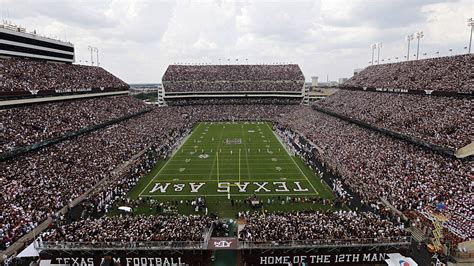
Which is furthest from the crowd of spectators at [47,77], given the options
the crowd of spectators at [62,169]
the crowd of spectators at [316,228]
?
the crowd of spectators at [316,228]

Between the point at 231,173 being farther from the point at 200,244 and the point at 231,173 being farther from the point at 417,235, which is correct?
the point at 417,235

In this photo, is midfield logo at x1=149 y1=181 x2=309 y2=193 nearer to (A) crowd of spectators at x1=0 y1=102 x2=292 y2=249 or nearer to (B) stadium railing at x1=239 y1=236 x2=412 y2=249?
(A) crowd of spectators at x1=0 y1=102 x2=292 y2=249

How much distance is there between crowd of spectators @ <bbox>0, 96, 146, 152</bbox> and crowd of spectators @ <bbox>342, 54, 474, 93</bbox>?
37.4 meters

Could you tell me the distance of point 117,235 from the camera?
16.2 m

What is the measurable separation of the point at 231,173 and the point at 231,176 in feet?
3.12

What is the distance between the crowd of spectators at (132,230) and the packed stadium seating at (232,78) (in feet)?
211

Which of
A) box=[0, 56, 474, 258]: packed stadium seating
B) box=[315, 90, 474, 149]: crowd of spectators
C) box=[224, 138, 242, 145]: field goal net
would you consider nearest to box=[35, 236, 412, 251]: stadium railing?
box=[0, 56, 474, 258]: packed stadium seating

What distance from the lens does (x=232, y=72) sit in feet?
285

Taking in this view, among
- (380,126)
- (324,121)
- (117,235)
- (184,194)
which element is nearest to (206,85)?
(324,121)

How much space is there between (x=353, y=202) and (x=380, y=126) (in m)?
15.0

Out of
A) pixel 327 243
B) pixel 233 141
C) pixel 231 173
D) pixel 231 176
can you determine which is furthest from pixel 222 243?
pixel 233 141

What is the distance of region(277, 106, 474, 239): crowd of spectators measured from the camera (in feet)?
67.3

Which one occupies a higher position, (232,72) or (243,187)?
(232,72)

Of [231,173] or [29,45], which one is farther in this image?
[29,45]
